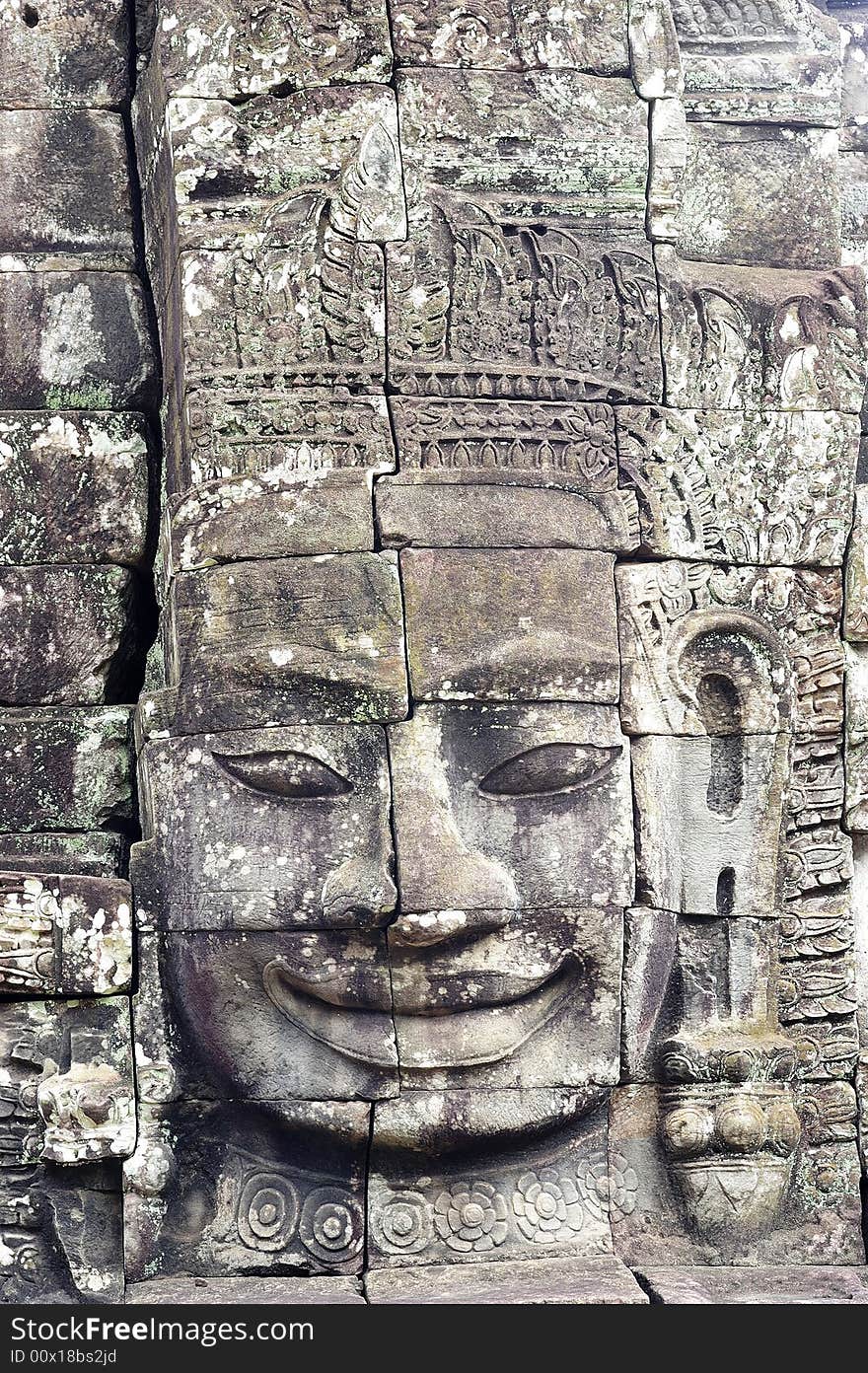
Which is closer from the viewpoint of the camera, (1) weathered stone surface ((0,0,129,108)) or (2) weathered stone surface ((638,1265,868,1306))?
(2) weathered stone surface ((638,1265,868,1306))

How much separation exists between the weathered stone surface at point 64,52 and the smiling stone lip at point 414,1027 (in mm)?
3170

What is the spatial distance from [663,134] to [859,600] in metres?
1.67

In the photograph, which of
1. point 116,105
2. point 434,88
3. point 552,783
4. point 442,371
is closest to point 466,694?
point 552,783

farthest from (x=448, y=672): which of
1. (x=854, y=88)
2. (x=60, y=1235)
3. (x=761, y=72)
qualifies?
(x=854, y=88)

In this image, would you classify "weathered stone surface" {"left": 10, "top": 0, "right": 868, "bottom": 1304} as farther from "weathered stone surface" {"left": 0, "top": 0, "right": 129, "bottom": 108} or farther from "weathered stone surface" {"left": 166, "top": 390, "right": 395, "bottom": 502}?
"weathered stone surface" {"left": 0, "top": 0, "right": 129, "bottom": 108}

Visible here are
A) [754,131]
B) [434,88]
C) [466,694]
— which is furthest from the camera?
[754,131]

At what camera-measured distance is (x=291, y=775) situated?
637 centimetres

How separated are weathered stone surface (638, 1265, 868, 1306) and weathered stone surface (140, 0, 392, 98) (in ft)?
12.7

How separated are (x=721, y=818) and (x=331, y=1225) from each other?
1768 millimetres

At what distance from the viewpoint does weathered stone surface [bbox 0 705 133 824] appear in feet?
22.5

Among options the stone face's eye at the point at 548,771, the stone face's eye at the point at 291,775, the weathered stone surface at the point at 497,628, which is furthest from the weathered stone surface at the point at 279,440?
the stone face's eye at the point at 548,771

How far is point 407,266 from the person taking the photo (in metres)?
6.64

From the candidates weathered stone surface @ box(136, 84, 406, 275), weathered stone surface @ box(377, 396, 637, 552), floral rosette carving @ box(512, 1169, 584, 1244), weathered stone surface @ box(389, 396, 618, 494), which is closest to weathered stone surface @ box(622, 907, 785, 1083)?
floral rosette carving @ box(512, 1169, 584, 1244)

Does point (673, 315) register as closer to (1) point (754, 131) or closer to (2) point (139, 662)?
(1) point (754, 131)
